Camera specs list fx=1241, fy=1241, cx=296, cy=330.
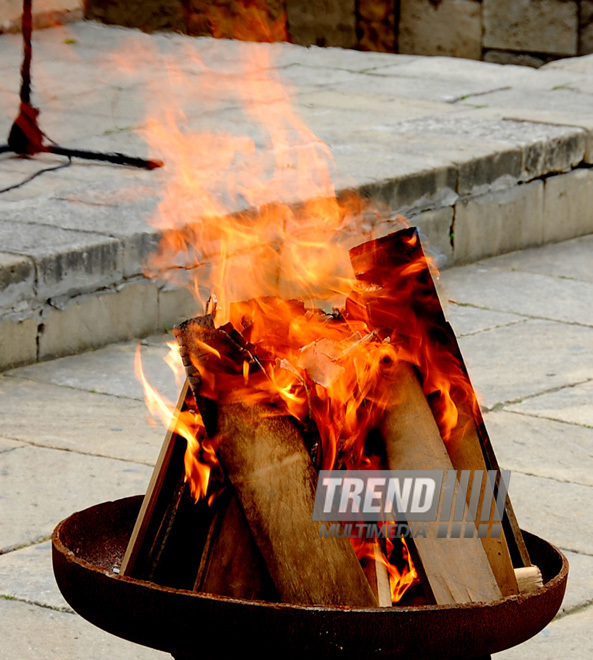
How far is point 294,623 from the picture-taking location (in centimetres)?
171

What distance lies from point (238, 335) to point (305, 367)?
0.12 m

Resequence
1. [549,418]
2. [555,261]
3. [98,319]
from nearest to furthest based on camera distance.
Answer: [549,418], [98,319], [555,261]

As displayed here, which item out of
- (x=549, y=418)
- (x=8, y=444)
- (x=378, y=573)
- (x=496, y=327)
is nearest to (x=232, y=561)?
(x=378, y=573)

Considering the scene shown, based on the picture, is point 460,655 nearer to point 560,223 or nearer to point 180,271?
point 180,271

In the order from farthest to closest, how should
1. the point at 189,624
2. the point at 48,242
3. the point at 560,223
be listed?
the point at 560,223 < the point at 48,242 < the point at 189,624

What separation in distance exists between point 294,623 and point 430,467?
1.38 feet

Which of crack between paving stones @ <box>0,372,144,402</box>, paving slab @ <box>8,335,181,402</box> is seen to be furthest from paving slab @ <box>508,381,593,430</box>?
crack between paving stones @ <box>0,372,144,402</box>

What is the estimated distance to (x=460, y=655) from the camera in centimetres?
177

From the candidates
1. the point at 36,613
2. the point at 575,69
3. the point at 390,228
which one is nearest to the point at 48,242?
the point at 390,228

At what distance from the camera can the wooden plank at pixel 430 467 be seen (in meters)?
1.95

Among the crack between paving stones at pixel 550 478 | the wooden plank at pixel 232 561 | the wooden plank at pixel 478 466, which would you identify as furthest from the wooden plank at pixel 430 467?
the crack between paving stones at pixel 550 478

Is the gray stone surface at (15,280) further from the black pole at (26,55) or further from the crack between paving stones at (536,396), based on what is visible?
the crack between paving stones at (536,396)

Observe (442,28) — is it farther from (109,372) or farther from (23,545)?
(23,545)

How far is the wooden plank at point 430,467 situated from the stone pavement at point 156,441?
80 cm
